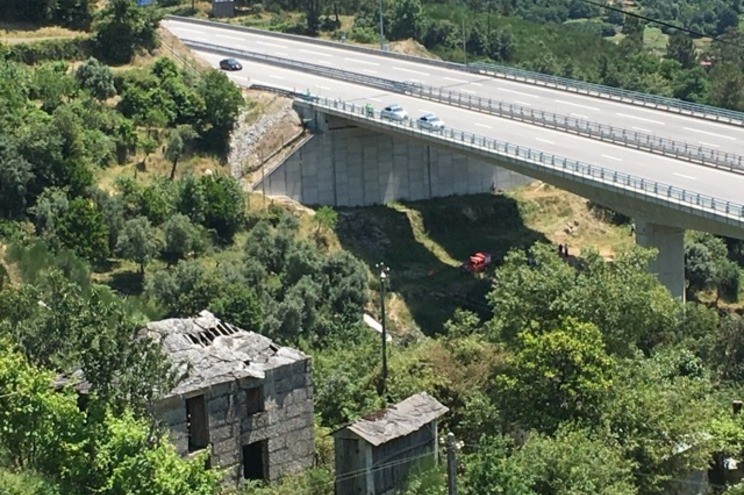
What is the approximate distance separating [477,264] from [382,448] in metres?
38.4

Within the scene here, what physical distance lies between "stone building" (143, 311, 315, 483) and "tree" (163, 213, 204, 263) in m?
23.7

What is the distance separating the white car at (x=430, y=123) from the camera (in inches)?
2890

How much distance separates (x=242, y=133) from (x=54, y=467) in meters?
46.3

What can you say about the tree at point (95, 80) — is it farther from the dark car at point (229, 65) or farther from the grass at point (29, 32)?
the dark car at point (229, 65)

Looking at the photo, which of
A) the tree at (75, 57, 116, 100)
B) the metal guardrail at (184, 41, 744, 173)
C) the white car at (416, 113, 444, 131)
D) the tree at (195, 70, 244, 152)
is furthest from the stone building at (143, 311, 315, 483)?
the tree at (75, 57, 116, 100)

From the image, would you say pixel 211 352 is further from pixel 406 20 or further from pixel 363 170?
pixel 406 20

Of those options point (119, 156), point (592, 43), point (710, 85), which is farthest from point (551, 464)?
point (592, 43)

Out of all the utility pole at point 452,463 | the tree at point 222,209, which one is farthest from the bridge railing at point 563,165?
the utility pole at point 452,463

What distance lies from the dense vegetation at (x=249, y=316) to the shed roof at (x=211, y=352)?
158cm

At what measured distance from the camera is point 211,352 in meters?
39.4

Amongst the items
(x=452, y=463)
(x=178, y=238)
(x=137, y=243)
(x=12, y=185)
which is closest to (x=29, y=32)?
(x=12, y=185)

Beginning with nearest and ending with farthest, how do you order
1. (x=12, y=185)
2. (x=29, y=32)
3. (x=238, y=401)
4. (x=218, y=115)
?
(x=238, y=401)
(x=12, y=185)
(x=218, y=115)
(x=29, y=32)

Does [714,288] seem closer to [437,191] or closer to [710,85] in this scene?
[437,191]

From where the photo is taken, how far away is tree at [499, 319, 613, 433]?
39.2 meters
